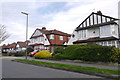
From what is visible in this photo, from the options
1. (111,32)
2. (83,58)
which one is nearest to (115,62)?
(83,58)

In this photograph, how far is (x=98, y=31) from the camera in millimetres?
25828

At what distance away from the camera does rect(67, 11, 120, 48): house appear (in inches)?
898

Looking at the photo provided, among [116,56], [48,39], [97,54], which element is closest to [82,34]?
[48,39]

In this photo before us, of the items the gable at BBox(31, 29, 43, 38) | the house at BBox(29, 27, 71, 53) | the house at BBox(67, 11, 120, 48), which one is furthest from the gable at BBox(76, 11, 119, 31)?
the gable at BBox(31, 29, 43, 38)

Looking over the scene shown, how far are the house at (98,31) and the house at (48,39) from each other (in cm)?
762

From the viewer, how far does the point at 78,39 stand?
29469 millimetres

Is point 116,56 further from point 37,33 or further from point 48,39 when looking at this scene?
point 37,33

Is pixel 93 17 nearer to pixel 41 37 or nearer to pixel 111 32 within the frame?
pixel 111 32

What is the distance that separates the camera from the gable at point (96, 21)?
23766 mm

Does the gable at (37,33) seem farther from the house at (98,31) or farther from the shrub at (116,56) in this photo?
the shrub at (116,56)

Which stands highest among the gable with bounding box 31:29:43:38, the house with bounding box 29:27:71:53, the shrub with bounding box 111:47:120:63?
the gable with bounding box 31:29:43:38

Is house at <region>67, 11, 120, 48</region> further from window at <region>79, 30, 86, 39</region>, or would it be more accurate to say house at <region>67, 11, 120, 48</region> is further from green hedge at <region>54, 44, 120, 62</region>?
green hedge at <region>54, 44, 120, 62</region>

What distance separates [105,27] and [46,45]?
18.2 metres

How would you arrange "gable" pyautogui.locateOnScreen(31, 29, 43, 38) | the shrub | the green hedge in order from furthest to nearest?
"gable" pyautogui.locateOnScreen(31, 29, 43, 38), the green hedge, the shrub
